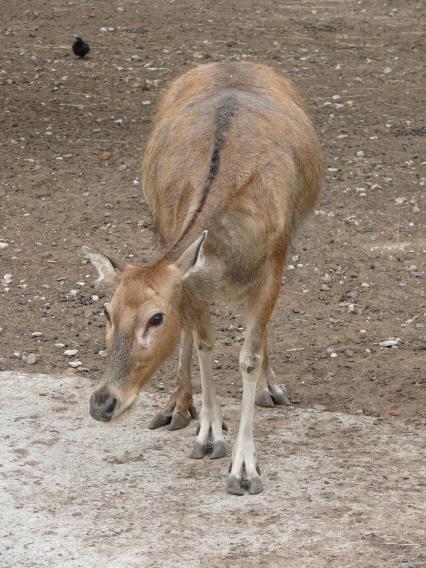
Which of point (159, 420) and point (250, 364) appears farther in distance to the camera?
point (159, 420)

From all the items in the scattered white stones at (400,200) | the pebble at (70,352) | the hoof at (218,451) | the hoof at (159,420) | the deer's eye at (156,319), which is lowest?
the pebble at (70,352)

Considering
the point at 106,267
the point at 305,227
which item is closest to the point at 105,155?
the point at 305,227

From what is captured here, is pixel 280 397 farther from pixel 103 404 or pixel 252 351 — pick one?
pixel 103 404

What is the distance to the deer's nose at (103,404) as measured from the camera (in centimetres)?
546

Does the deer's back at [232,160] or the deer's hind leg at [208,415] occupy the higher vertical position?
the deer's back at [232,160]

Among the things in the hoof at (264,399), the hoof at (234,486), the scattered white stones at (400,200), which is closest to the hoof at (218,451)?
the hoof at (234,486)

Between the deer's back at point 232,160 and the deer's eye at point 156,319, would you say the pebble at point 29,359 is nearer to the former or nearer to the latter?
the deer's back at point 232,160

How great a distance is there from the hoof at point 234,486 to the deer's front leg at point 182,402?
844 mm

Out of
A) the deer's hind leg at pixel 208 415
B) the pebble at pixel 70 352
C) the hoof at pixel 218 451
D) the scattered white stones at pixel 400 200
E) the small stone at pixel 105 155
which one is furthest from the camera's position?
the small stone at pixel 105 155

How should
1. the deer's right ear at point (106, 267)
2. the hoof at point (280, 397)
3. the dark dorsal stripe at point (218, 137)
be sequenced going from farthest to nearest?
the hoof at point (280, 397), the dark dorsal stripe at point (218, 137), the deer's right ear at point (106, 267)

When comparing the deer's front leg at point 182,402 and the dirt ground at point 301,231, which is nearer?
the deer's front leg at point 182,402

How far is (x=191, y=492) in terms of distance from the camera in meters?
6.15

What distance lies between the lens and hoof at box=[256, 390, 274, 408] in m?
7.27

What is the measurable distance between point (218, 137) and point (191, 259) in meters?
1.01
